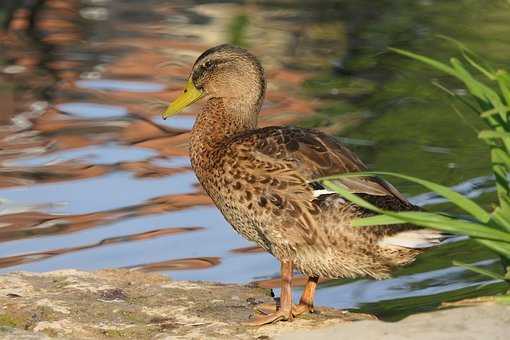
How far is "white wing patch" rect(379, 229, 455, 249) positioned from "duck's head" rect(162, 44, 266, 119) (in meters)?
1.22

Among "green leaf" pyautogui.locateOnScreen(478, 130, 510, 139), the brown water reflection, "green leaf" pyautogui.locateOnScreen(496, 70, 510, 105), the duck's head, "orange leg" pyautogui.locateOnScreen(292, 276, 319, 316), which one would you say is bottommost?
the brown water reflection

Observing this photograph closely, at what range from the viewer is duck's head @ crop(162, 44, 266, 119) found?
6238 millimetres

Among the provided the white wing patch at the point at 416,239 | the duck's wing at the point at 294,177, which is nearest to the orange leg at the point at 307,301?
the duck's wing at the point at 294,177

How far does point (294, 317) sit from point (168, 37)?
7.83 meters

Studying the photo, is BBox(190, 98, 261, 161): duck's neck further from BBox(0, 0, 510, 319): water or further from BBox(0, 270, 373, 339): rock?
BBox(0, 0, 510, 319): water

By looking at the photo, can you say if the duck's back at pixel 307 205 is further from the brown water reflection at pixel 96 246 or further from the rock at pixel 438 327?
the brown water reflection at pixel 96 246

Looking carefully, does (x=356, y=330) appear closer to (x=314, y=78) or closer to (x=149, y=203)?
(x=149, y=203)

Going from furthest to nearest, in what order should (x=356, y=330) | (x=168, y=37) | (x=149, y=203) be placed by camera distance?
(x=168, y=37)
(x=149, y=203)
(x=356, y=330)

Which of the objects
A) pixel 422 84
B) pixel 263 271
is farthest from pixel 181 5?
pixel 263 271

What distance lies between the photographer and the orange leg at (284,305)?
5.21 meters

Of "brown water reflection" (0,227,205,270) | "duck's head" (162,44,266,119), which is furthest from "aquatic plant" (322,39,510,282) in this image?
"brown water reflection" (0,227,205,270)

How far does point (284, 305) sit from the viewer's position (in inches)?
211

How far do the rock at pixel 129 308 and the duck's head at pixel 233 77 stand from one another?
0.86m

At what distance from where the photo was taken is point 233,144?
5691mm
